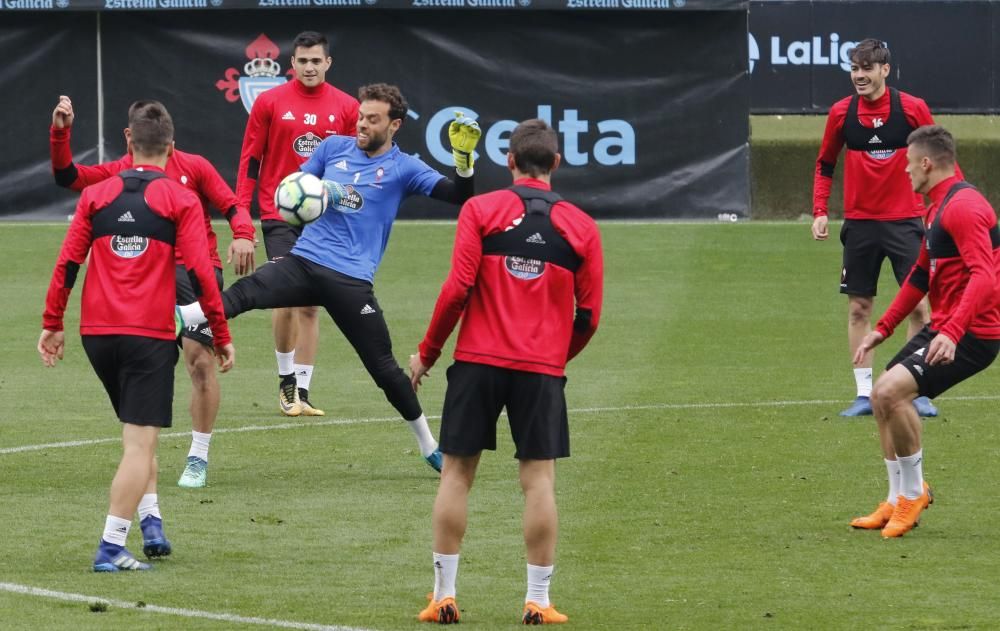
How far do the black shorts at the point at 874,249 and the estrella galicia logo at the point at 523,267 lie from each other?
604 cm

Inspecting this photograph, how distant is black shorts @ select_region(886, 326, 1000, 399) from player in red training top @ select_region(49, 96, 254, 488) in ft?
11.6

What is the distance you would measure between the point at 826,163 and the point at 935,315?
437cm

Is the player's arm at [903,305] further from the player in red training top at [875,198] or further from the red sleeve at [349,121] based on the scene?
the red sleeve at [349,121]

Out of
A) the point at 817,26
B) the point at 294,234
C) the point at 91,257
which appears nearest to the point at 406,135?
the point at 817,26

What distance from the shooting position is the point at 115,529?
8109 mm

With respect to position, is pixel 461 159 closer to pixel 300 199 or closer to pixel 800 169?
pixel 300 199

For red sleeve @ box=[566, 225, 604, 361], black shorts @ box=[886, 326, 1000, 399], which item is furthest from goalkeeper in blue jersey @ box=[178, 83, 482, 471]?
red sleeve @ box=[566, 225, 604, 361]

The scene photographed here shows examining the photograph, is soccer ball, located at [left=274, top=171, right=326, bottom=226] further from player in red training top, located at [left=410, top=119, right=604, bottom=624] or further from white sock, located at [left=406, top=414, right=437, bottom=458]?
player in red training top, located at [left=410, top=119, right=604, bottom=624]

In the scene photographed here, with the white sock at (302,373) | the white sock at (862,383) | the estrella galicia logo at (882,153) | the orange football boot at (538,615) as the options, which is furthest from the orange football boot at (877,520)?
the white sock at (302,373)

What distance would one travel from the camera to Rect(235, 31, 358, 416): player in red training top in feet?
41.4

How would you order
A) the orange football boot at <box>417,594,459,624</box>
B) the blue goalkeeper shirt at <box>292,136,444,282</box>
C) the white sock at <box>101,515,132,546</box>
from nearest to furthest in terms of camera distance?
the orange football boot at <box>417,594,459,624</box> < the white sock at <box>101,515,132,546</box> < the blue goalkeeper shirt at <box>292,136,444,282</box>

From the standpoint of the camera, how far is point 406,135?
2312cm

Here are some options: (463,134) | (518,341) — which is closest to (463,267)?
(518,341)

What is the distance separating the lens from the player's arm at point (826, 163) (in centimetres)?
1301
